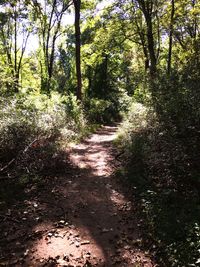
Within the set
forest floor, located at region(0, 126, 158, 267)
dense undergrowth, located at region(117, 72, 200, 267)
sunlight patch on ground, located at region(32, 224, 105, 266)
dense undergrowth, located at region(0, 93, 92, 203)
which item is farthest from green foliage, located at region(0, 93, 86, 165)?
sunlight patch on ground, located at region(32, 224, 105, 266)

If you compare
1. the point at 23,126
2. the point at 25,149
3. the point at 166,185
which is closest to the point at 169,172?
the point at 166,185

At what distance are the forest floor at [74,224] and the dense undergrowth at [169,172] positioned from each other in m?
0.36

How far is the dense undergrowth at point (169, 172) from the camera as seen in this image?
17.3ft

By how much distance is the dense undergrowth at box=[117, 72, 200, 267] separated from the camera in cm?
527

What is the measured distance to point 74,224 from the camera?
247 inches

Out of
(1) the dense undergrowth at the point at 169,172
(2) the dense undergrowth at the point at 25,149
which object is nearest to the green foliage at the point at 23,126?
(2) the dense undergrowth at the point at 25,149

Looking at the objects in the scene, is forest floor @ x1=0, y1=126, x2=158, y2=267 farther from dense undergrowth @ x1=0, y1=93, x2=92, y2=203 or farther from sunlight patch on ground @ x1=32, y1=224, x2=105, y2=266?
dense undergrowth @ x1=0, y1=93, x2=92, y2=203

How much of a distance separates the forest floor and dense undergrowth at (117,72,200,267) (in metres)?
0.36

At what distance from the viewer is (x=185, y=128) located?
25.7 feet

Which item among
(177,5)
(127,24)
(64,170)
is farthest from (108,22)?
(64,170)

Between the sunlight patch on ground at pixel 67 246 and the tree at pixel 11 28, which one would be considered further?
the tree at pixel 11 28

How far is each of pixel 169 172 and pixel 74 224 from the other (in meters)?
3.06

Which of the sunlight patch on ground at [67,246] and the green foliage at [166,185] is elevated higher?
the green foliage at [166,185]

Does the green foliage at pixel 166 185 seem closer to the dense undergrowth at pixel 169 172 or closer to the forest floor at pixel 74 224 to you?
the dense undergrowth at pixel 169 172
